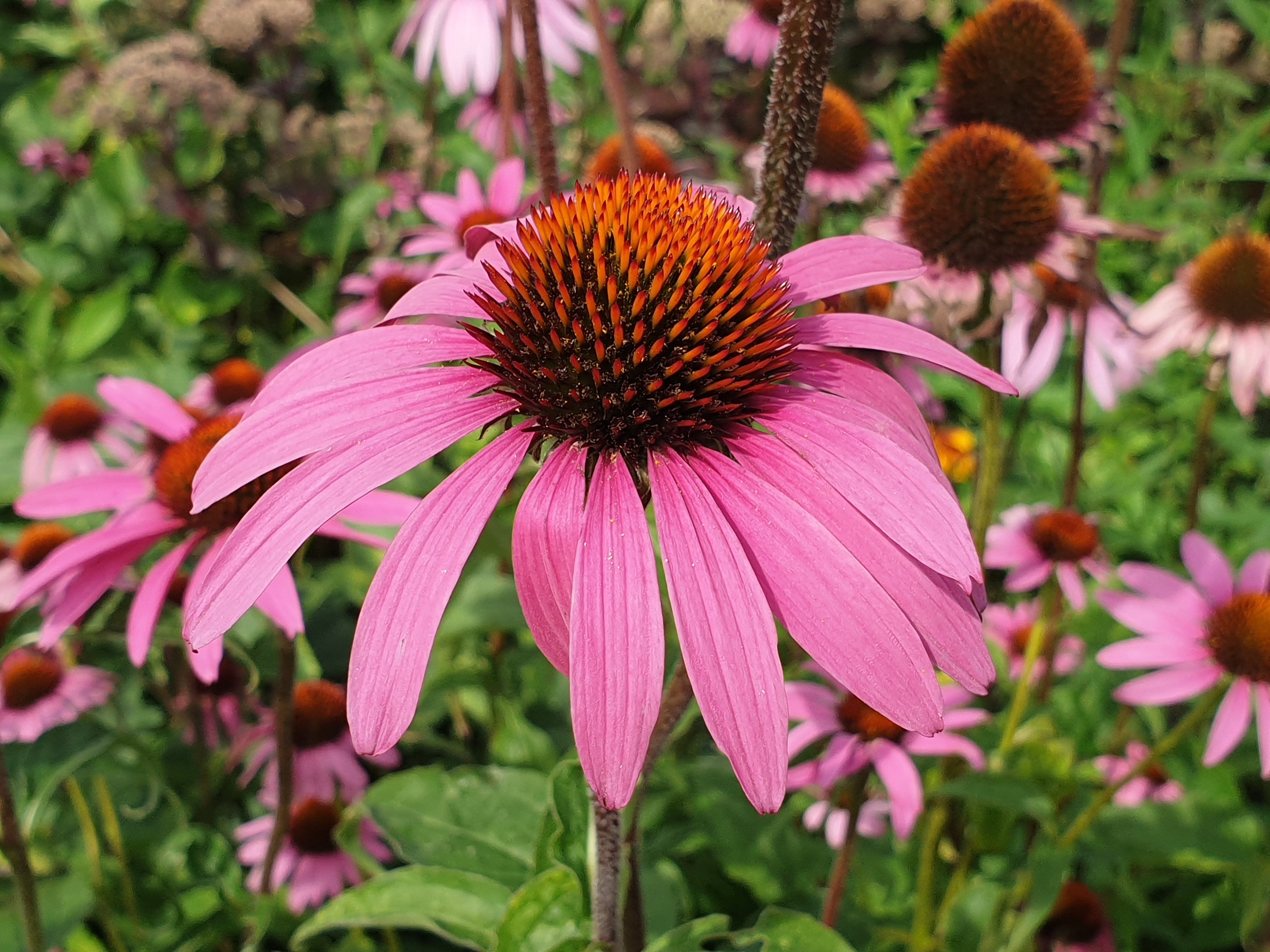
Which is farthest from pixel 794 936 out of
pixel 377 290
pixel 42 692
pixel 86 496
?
pixel 377 290

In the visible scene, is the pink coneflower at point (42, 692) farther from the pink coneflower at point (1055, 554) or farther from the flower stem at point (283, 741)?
the pink coneflower at point (1055, 554)

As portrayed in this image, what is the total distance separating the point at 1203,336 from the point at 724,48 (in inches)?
84.0

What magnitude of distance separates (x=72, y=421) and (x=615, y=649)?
5.38ft

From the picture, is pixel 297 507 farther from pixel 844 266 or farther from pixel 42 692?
pixel 42 692

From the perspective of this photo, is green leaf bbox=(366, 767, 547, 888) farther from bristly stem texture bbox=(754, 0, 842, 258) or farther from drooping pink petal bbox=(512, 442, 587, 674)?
bristly stem texture bbox=(754, 0, 842, 258)

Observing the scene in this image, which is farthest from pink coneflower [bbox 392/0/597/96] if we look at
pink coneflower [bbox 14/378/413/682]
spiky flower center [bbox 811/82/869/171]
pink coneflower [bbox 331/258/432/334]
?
pink coneflower [bbox 14/378/413/682]

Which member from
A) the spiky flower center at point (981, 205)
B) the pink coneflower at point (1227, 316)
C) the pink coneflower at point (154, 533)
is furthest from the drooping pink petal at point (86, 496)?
the pink coneflower at point (1227, 316)

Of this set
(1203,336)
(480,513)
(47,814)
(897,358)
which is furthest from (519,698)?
(1203,336)

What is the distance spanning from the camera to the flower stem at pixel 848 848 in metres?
1.11

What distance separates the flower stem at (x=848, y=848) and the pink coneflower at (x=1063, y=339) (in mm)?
675

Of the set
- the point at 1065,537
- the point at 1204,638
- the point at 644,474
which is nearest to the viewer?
the point at 644,474

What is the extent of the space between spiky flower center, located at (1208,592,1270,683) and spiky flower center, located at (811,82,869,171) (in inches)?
37.5

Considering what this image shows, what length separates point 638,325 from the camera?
2.16 feet

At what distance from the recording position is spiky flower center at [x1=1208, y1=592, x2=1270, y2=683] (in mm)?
1163
